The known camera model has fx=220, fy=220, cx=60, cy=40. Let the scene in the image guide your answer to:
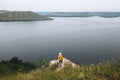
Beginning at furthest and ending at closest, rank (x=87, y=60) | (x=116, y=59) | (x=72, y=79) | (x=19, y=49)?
(x=19, y=49), (x=87, y=60), (x=116, y=59), (x=72, y=79)

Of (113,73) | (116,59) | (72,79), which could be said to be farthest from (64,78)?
(116,59)

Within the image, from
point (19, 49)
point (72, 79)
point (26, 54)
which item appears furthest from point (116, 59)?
point (19, 49)

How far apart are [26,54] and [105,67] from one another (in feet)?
214

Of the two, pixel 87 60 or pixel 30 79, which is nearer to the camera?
pixel 30 79

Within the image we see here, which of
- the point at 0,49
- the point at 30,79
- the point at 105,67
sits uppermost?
the point at 105,67

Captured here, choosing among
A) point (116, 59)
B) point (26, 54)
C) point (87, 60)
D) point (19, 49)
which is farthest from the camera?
point (19, 49)

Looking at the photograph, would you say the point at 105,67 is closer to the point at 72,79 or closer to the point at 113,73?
the point at 113,73

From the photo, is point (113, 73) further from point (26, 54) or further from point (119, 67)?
point (26, 54)

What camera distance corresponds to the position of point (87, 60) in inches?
2446

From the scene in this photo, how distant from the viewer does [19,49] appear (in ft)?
261

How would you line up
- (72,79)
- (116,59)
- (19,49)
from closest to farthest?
(72,79), (116,59), (19,49)

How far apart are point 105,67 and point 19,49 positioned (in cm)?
7431

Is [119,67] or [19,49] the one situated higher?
[119,67]

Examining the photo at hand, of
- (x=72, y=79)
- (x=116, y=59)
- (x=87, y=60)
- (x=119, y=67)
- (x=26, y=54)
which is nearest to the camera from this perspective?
(x=72, y=79)
